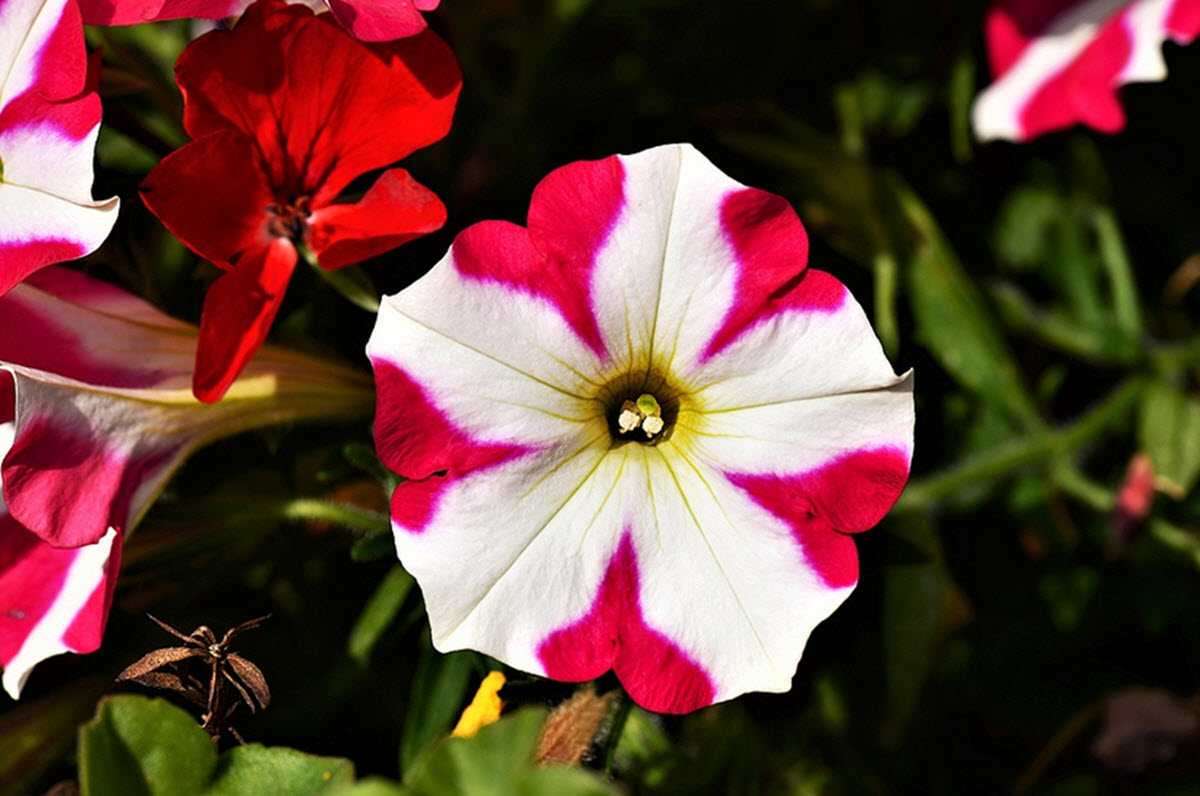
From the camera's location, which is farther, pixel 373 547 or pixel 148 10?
pixel 373 547

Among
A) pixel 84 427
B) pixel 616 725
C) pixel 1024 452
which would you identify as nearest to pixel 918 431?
pixel 1024 452

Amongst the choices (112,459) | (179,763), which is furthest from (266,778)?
(112,459)

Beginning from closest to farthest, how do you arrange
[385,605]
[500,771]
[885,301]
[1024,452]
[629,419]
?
[500,771]
[629,419]
[385,605]
[885,301]
[1024,452]

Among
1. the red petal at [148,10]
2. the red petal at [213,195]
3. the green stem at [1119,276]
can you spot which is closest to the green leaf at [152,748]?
the red petal at [213,195]

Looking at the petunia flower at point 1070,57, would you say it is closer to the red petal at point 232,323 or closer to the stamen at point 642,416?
the stamen at point 642,416

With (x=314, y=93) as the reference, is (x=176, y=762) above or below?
below

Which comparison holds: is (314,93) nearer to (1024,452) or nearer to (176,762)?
(176,762)
